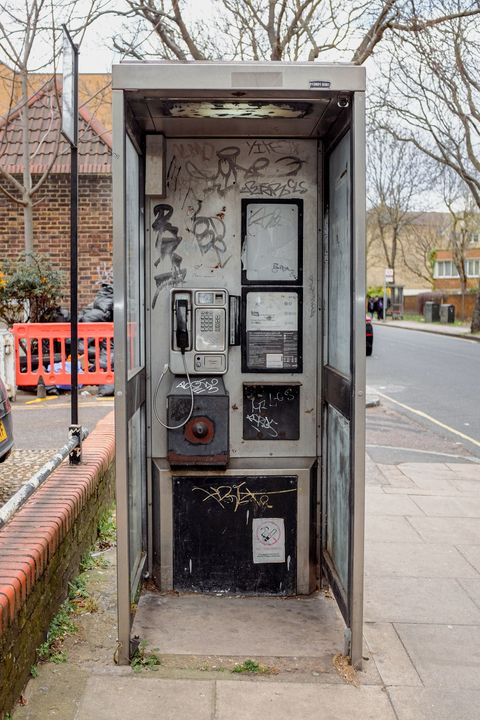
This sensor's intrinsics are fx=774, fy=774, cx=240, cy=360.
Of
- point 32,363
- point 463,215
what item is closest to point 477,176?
point 463,215

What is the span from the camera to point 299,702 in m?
3.18

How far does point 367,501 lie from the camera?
21.4ft

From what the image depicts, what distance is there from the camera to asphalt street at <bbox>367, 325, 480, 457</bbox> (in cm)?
1034

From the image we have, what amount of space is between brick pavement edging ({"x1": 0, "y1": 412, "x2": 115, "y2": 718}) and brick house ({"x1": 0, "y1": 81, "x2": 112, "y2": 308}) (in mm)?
10818

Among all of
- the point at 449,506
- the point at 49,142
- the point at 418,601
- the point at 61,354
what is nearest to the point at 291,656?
the point at 418,601

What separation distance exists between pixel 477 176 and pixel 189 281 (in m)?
→ 30.8

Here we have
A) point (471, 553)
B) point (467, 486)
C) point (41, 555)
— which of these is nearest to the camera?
point (41, 555)

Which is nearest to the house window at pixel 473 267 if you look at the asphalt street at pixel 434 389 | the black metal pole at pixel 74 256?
the asphalt street at pixel 434 389

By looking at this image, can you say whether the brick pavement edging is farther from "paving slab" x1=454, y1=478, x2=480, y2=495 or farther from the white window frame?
the white window frame

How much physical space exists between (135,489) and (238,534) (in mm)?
725

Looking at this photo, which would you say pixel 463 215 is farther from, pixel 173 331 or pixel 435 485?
pixel 173 331

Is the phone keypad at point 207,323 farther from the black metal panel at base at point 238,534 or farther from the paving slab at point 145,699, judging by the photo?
the paving slab at point 145,699

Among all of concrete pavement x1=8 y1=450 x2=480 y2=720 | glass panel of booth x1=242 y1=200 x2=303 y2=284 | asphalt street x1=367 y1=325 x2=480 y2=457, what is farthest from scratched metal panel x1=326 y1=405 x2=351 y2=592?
asphalt street x1=367 y1=325 x2=480 y2=457

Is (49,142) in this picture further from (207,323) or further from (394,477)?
(207,323)
